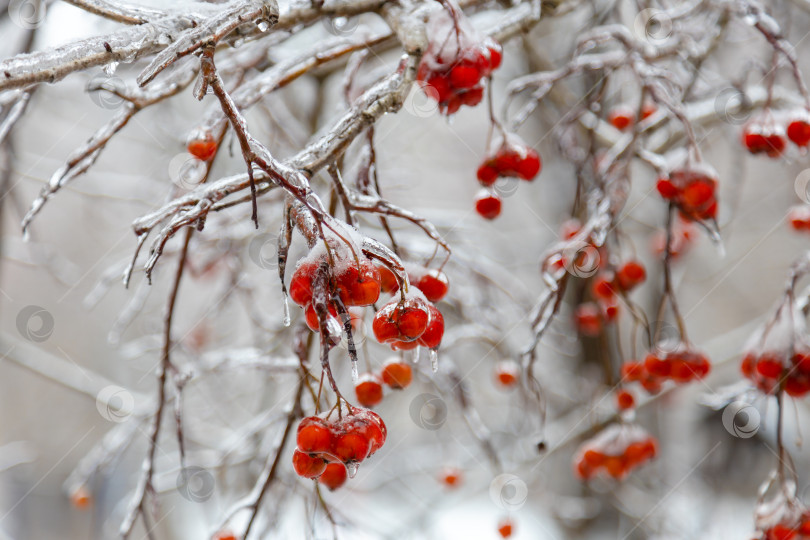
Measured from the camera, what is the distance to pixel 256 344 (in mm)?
3205

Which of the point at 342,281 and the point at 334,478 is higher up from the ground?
the point at 342,281

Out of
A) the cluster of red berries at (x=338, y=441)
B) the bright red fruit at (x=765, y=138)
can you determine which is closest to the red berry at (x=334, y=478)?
the cluster of red berries at (x=338, y=441)

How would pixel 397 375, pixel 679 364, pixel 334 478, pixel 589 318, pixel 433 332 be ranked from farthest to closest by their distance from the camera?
pixel 589 318 < pixel 679 364 < pixel 397 375 < pixel 334 478 < pixel 433 332

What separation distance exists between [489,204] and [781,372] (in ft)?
2.69

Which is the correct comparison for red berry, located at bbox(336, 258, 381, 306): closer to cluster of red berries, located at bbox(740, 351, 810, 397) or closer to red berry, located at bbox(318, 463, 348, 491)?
red berry, located at bbox(318, 463, 348, 491)

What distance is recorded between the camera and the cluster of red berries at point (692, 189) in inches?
63.6

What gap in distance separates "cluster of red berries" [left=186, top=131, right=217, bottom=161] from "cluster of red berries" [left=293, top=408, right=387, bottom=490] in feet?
2.03

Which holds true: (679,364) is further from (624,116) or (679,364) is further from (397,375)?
(624,116)

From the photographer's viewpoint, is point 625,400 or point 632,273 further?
point 632,273

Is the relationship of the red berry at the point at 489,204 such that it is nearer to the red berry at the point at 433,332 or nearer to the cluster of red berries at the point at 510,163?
the cluster of red berries at the point at 510,163

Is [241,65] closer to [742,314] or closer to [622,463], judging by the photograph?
[622,463]

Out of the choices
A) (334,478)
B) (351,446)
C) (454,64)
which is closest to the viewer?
(351,446)

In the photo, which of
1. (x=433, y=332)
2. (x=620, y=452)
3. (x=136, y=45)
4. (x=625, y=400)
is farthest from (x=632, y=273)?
(x=136, y=45)

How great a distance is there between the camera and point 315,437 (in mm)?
1001
